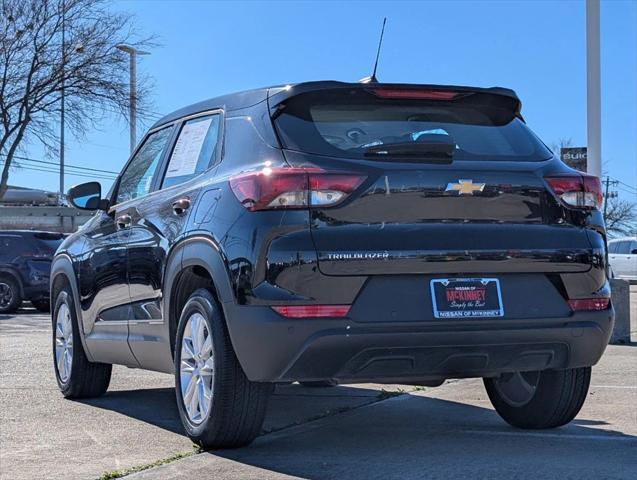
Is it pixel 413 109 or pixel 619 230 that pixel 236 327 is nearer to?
pixel 413 109

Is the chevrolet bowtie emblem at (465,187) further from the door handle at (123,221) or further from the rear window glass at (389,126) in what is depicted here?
the door handle at (123,221)

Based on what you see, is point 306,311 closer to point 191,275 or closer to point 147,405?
point 191,275

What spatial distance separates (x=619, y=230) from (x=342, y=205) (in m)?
97.4

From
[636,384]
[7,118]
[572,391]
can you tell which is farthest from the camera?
[7,118]

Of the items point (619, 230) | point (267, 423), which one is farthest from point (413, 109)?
point (619, 230)

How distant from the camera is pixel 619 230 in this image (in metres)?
97.6

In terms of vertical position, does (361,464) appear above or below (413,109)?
below

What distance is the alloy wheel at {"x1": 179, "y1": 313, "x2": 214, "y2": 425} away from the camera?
5.09 meters

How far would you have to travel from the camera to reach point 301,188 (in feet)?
15.2

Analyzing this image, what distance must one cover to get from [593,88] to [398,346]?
8.71m

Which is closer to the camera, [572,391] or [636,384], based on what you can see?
[572,391]

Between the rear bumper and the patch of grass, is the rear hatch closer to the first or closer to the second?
the rear bumper

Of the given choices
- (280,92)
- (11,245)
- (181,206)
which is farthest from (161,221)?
(11,245)

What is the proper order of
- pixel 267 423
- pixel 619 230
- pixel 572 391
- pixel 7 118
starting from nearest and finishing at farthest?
pixel 572 391
pixel 267 423
pixel 7 118
pixel 619 230
